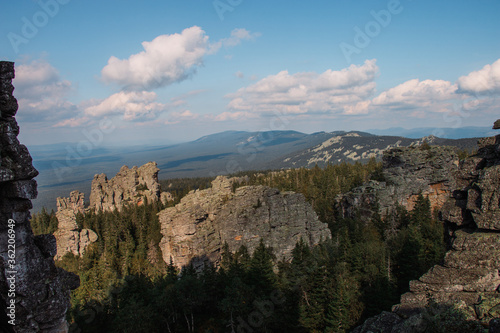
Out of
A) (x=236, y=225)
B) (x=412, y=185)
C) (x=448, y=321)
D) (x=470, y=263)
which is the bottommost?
(x=236, y=225)

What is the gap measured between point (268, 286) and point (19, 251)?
33.8 meters

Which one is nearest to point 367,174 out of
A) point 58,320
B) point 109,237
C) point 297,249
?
point 297,249

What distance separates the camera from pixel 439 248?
1510 inches

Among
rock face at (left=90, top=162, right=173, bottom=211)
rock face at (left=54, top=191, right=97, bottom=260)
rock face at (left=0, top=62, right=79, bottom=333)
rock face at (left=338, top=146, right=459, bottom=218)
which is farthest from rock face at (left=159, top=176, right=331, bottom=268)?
rock face at (left=0, top=62, right=79, bottom=333)

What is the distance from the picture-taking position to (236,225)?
56.9m

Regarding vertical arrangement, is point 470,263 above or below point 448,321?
above

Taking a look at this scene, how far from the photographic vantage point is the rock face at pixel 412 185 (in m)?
64.9

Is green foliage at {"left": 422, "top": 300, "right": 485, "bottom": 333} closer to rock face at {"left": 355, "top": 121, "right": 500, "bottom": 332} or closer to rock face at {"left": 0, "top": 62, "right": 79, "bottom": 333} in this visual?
rock face at {"left": 355, "top": 121, "right": 500, "bottom": 332}

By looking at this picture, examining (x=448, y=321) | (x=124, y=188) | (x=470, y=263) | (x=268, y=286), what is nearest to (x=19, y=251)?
(x=448, y=321)

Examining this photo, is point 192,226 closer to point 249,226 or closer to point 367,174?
point 249,226

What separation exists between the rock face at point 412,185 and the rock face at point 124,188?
5751 cm

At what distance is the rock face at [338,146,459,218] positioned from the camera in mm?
64875

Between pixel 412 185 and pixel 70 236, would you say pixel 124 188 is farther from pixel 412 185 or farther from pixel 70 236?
pixel 412 185

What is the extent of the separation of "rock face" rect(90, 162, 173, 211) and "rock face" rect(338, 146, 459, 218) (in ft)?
189
